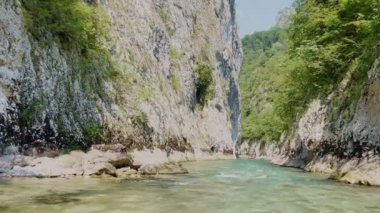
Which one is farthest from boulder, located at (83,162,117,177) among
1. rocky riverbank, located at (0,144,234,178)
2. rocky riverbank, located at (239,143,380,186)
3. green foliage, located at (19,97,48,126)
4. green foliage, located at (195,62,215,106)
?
green foliage, located at (195,62,215,106)

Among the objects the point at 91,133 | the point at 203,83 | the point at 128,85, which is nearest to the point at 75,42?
the point at 91,133

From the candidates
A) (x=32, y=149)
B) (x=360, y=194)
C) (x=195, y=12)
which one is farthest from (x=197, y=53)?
(x=360, y=194)

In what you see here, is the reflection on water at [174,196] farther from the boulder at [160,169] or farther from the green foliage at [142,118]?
the green foliage at [142,118]

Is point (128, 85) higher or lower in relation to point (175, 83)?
lower

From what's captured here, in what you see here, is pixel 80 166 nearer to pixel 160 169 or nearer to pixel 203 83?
pixel 160 169

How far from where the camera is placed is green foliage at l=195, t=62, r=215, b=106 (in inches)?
2026

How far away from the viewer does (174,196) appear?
44.1 ft

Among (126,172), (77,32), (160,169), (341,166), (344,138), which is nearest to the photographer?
(126,172)

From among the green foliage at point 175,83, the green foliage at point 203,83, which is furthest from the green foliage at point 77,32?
the green foliage at point 203,83

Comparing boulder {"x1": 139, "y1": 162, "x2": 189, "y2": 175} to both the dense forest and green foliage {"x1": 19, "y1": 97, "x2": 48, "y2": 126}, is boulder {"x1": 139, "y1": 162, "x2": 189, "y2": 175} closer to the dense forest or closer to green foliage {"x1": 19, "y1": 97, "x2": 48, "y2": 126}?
green foliage {"x1": 19, "y1": 97, "x2": 48, "y2": 126}

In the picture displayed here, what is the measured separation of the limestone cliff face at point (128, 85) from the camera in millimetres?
19672

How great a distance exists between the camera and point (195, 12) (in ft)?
185

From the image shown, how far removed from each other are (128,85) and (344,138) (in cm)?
→ 1535

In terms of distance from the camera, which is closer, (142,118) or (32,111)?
(32,111)
